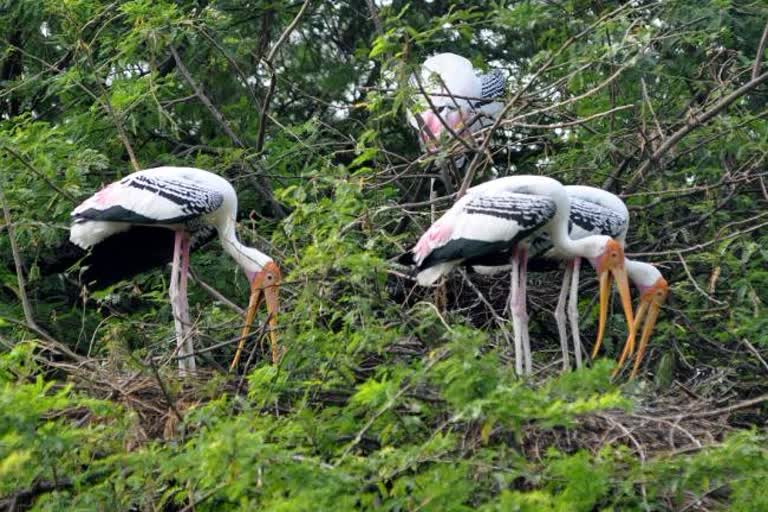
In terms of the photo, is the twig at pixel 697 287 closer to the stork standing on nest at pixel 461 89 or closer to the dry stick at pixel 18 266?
the stork standing on nest at pixel 461 89

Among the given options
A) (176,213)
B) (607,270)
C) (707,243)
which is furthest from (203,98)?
(707,243)

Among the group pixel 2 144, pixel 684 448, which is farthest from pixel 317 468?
pixel 2 144

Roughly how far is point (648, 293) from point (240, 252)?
2.37 metres

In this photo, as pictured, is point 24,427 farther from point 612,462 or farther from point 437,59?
point 437,59

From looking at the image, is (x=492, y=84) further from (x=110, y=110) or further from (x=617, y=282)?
(x=110, y=110)

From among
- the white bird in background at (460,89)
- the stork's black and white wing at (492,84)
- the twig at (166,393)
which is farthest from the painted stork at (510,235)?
the stork's black and white wing at (492,84)

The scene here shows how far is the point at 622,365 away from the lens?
10.3 metres

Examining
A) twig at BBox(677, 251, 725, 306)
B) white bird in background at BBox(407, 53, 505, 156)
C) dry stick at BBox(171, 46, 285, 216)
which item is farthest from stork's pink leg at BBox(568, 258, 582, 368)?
dry stick at BBox(171, 46, 285, 216)

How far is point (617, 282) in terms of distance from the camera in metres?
10.2

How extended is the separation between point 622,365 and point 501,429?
7.99 feet

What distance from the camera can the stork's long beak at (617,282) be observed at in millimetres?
10109

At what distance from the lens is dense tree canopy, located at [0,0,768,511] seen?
7617 millimetres

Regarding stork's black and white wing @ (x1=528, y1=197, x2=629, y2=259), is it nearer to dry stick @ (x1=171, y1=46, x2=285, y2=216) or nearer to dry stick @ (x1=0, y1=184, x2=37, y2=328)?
dry stick @ (x1=171, y1=46, x2=285, y2=216)

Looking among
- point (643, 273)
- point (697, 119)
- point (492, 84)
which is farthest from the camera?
point (492, 84)
